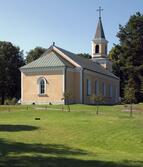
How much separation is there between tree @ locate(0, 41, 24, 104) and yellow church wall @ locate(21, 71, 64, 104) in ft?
74.9

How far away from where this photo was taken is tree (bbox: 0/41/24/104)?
76.8m

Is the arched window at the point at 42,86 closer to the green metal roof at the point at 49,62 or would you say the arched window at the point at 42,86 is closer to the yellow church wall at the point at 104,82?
the green metal roof at the point at 49,62

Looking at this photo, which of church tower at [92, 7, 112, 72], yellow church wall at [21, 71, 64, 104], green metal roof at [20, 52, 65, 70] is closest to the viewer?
yellow church wall at [21, 71, 64, 104]

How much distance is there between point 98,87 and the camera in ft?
207

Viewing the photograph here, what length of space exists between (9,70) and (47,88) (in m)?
26.7

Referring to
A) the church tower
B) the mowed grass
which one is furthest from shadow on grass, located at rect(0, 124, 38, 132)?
the church tower

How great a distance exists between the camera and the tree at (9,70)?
76.8m

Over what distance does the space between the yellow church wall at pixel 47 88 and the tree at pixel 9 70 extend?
899 inches

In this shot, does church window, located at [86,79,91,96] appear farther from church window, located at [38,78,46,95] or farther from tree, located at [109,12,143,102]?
tree, located at [109,12,143,102]

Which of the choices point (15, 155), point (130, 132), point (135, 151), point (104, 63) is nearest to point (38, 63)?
point (104, 63)

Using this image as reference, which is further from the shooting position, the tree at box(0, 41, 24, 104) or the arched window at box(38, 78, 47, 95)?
the tree at box(0, 41, 24, 104)

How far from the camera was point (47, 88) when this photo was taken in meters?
52.8

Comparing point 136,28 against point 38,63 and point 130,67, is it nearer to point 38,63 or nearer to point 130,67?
point 130,67

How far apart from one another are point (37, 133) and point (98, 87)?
4094cm
